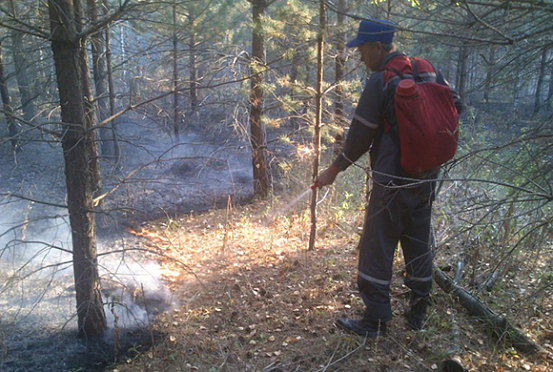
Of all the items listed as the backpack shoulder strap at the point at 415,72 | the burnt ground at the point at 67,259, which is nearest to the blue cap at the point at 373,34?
the backpack shoulder strap at the point at 415,72

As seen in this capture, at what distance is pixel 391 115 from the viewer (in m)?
3.06

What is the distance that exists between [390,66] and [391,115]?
1.32 feet

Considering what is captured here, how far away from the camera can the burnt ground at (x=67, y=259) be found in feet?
12.3

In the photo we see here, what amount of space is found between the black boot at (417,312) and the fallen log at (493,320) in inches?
22.0

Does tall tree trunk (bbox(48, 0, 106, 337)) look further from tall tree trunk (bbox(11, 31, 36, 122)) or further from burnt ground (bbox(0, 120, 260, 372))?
tall tree trunk (bbox(11, 31, 36, 122))

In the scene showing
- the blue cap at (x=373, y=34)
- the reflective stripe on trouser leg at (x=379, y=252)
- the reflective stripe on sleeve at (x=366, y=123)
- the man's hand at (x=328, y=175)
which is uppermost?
the blue cap at (x=373, y=34)

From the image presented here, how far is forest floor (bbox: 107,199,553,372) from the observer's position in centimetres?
321

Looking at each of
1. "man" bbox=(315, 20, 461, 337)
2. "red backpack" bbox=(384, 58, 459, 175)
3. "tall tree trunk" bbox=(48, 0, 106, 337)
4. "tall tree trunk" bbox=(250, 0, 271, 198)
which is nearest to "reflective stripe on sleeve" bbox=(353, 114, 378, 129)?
"man" bbox=(315, 20, 461, 337)

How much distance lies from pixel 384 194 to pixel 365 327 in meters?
1.16

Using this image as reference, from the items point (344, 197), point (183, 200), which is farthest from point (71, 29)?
point (183, 200)

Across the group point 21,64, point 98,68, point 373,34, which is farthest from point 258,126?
point 373,34

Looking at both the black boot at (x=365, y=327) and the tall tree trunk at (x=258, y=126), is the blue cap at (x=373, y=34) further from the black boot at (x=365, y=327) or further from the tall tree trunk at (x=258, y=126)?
the tall tree trunk at (x=258, y=126)

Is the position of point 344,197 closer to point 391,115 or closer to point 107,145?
point 391,115

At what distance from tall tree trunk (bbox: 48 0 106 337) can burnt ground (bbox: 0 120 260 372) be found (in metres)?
0.17
